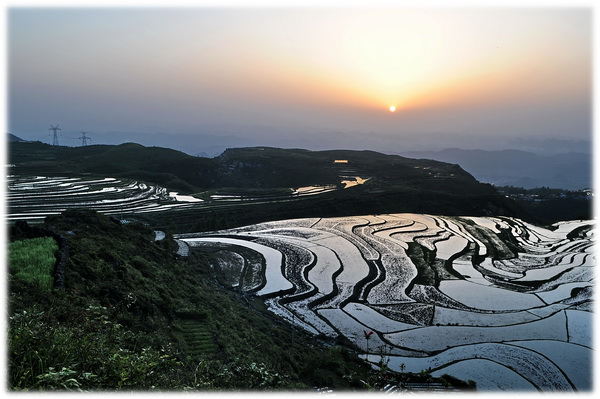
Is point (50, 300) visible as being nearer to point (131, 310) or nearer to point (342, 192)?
point (131, 310)

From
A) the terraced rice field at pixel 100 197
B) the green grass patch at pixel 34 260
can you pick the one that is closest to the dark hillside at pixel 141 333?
the green grass patch at pixel 34 260

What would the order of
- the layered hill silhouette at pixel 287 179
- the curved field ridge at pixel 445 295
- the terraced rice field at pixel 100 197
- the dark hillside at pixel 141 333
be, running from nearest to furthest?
the dark hillside at pixel 141 333, the curved field ridge at pixel 445 295, the terraced rice field at pixel 100 197, the layered hill silhouette at pixel 287 179

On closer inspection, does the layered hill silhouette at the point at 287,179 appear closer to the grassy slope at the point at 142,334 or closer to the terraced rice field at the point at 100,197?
the terraced rice field at the point at 100,197

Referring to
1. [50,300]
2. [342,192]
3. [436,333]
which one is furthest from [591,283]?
[342,192]

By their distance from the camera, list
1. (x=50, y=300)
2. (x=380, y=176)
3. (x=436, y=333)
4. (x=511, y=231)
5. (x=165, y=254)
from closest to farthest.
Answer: (x=50, y=300) < (x=436, y=333) < (x=165, y=254) < (x=511, y=231) < (x=380, y=176)

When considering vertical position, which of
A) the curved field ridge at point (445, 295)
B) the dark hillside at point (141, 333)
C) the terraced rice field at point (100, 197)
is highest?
the terraced rice field at point (100, 197)

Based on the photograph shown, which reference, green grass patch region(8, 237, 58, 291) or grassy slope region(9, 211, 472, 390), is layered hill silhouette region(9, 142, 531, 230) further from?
green grass patch region(8, 237, 58, 291)

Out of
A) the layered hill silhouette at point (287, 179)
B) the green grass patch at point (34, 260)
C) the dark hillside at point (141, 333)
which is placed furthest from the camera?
the layered hill silhouette at point (287, 179)
